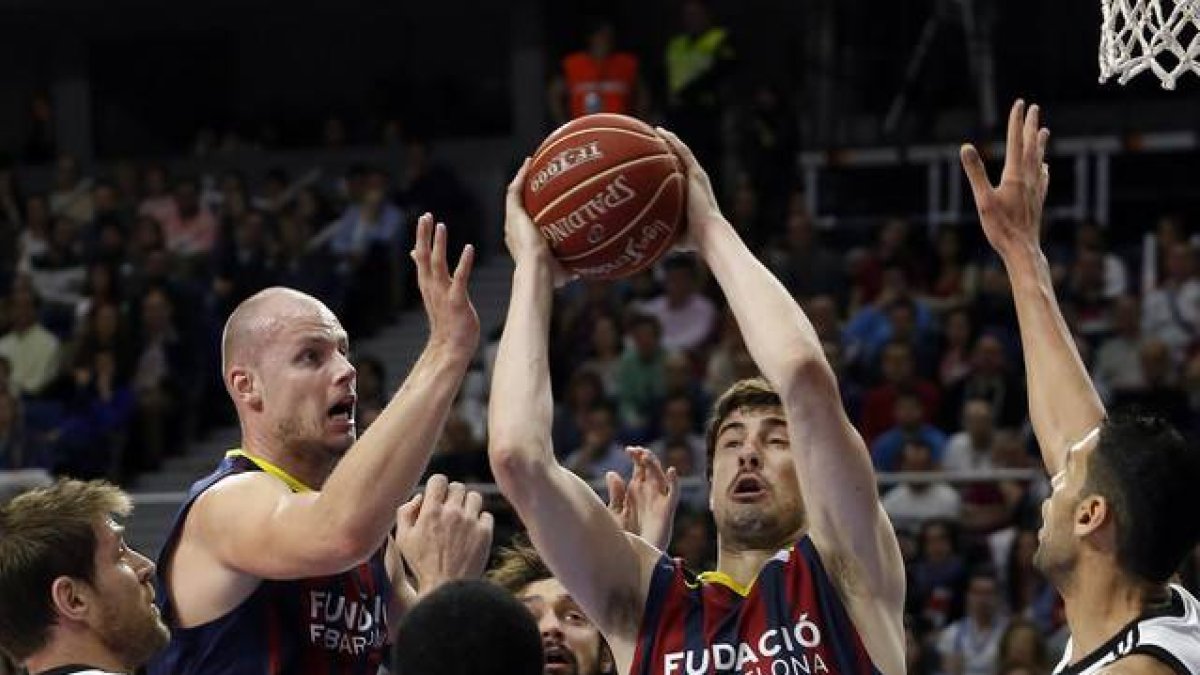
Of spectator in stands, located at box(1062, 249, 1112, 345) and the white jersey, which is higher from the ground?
the white jersey

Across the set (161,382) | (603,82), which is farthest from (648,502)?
(603,82)

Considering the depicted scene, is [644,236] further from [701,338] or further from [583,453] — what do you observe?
[701,338]

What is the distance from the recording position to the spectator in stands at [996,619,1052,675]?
9.70 m

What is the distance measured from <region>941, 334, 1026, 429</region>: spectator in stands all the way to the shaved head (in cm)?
675

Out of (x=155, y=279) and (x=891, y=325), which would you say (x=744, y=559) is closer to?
(x=891, y=325)

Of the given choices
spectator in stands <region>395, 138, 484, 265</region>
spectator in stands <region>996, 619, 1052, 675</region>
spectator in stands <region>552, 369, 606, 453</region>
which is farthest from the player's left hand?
spectator in stands <region>395, 138, 484, 265</region>

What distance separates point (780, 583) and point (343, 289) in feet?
34.5

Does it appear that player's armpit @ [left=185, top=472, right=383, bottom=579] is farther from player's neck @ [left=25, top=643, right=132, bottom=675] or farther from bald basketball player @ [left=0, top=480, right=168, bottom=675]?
player's neck @ [left=25, top=643, right=132, bottom=675]

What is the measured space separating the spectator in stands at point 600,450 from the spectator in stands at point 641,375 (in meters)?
0.53

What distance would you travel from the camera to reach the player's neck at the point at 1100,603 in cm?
441

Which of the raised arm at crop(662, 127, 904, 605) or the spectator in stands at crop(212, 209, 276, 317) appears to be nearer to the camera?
the raised arm at crop(662, 127, 904, 605)

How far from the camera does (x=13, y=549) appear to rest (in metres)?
4.69

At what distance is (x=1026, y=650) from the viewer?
32.0ft

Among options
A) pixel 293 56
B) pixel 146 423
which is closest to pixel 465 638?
pixel 146 423
